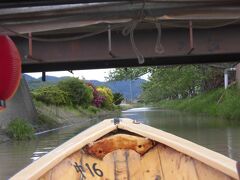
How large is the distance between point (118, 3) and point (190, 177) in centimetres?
172

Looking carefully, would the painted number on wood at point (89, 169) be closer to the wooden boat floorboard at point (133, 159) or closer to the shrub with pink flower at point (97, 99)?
the wooden boat floorboard at point (133, 159)

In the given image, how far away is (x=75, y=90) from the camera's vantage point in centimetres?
3728

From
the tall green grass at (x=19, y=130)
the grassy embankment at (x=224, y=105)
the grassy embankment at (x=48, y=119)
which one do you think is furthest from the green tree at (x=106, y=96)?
the tall green grass at (x=19, y=130)

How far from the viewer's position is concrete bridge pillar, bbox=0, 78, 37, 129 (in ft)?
66.7

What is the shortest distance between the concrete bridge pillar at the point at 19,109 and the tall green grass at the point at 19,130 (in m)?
0.34

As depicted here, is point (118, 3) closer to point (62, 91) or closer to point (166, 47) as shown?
point (166, 47)

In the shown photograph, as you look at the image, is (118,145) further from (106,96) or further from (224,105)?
(106,96)

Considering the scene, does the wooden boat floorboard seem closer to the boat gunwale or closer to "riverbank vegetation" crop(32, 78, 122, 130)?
the boat gunwale

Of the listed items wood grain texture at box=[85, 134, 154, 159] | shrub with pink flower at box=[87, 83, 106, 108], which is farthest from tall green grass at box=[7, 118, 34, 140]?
shrub with pink flower at box=[87, 83, 106, 108]

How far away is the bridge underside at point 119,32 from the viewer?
5227 mm

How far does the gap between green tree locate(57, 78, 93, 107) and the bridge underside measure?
52.2 ft

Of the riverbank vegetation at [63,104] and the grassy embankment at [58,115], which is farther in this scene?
the riverbank vegetation at [63,104]

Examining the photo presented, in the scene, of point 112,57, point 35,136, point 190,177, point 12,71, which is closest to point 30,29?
point 12,71

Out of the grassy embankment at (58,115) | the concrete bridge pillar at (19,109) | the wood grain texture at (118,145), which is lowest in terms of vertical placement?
the grassy embankment at (58,115)
